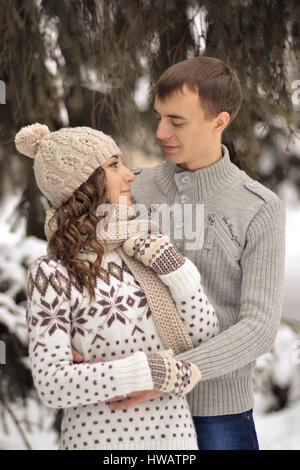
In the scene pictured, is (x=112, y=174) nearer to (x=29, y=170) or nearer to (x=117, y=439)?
(x=117, y=439)

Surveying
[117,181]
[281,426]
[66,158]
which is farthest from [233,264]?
[281,426]

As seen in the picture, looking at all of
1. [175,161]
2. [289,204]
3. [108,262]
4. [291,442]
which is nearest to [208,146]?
[175,161]

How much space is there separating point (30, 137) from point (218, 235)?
437mm

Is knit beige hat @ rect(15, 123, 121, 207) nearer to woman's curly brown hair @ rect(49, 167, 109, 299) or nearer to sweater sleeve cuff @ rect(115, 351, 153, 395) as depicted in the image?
woman's curly brown hair @ rect(49, 167, 109, 299)

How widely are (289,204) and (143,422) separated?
119 centimetres

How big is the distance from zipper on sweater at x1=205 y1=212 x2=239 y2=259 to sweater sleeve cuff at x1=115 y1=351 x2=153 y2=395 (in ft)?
1.15

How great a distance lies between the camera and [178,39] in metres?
1.98

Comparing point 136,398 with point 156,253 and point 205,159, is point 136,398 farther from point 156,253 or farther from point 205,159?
point 205,159

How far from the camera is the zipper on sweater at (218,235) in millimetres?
1344

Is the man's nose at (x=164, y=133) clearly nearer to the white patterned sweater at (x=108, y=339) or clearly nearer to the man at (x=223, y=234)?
the man at (x=223, y=234)

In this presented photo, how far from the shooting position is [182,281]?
3.89 ft

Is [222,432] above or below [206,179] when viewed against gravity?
below

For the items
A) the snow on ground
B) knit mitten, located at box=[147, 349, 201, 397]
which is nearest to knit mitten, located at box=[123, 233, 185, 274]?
knit mitten, located at box=[147, 349, 201, 397]

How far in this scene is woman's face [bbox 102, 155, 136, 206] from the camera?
1.26 m
